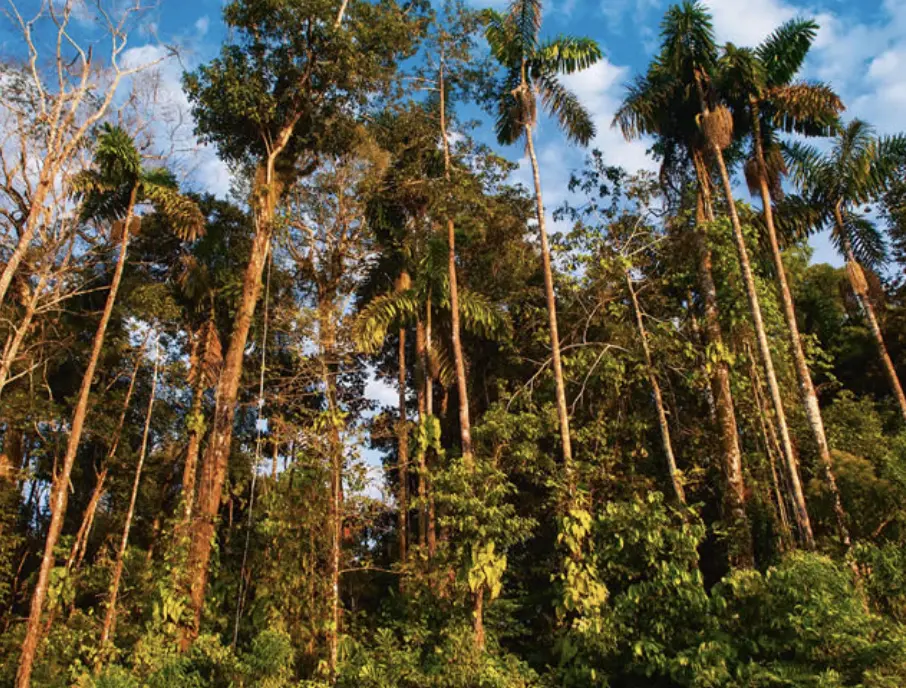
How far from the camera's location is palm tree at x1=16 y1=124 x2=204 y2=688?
9.97 metres

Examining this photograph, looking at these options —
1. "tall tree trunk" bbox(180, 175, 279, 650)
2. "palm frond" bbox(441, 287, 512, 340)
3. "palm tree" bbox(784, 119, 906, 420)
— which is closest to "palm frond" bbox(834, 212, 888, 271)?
"palm tree" bbox(784, 119, 906, 420)

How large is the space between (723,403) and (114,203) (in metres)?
12.3

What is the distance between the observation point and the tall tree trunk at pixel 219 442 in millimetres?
9906

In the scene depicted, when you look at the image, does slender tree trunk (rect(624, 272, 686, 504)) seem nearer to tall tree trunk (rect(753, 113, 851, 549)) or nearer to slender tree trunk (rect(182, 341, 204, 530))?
tall tree trunk (rect(753, 113, 851, 549))

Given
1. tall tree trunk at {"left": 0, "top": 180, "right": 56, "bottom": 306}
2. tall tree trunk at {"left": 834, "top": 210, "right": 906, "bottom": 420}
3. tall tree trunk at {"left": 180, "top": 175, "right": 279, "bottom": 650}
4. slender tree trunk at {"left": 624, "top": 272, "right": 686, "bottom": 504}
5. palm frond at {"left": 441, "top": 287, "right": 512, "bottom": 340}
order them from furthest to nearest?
palm frond at {"left": 441, "top": 287, "right": 512, "bottom": 340}
tall tree trunk at {"left": 834, "top": 210, "right": 906, "bottom": 420}
slender tree trunk at {"left": 624, "top": 272, "right": 686, "bottom": 504}
tall tree trunk at {"left": 180, "top": 175, "right": 279, "bottom": 650}
tall tree trunk at {"left": 0, "top": 180, "right": 56, "bottom": 306}

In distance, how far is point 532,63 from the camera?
13.0m

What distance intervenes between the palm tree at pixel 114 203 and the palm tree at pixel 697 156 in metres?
9.15

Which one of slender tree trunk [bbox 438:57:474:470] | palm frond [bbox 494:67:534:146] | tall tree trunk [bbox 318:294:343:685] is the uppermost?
palm frond [bbox 494:67:534:146]

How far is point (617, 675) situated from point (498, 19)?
39.1ft

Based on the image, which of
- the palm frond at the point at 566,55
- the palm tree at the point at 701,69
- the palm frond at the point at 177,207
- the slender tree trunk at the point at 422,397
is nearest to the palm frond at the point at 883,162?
the palm tree at the point at 701,69

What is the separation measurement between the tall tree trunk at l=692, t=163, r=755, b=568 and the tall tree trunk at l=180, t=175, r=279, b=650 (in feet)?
27.1

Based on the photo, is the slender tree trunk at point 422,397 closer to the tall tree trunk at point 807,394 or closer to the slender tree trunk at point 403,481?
the slender tree trunk at point 403,481

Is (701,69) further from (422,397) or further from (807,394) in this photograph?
(422,397)

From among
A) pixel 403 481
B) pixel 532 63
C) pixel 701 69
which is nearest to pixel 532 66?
pixel 532 63
